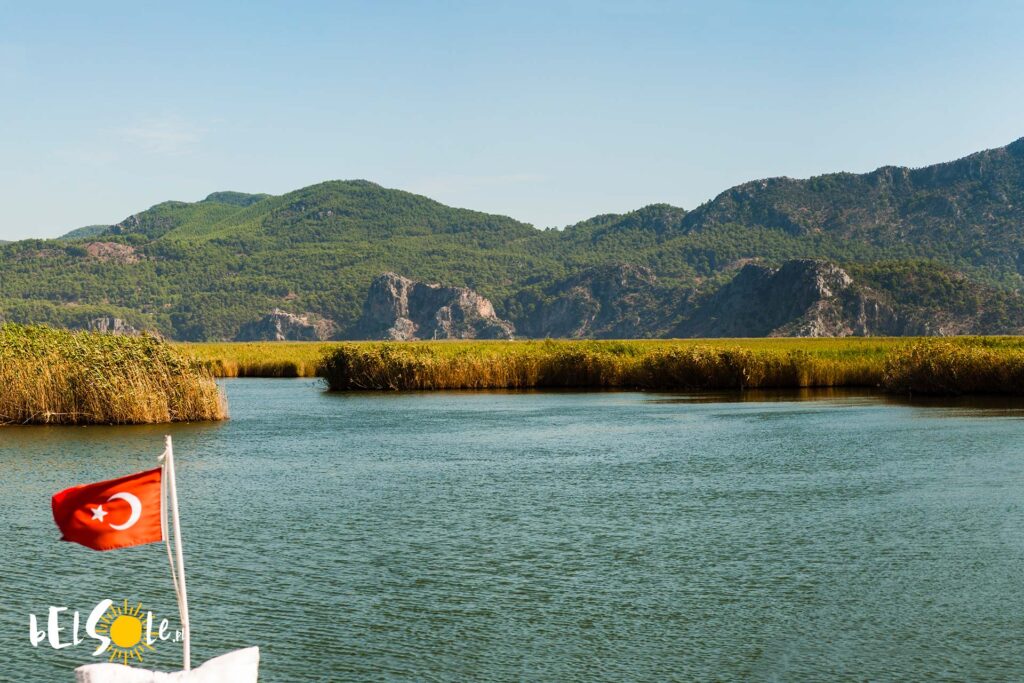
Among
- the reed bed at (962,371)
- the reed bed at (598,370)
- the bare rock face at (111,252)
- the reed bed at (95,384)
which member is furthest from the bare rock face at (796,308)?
the reed bed at (95,384)

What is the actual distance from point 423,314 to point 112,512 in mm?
175776

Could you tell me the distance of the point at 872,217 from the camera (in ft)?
569

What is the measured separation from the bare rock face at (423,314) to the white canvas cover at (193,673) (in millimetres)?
170173

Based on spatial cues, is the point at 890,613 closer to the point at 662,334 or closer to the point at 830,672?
the point at 830,672

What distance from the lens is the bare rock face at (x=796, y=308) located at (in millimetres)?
130000

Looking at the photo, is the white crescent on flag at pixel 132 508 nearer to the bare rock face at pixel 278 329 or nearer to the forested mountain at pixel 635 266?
the forested mountain at pixel 635 266

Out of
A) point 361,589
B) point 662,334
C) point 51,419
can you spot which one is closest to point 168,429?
point 51,419

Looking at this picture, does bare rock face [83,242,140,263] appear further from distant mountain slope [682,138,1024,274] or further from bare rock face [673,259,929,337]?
distant mountain slope [682,138,1024,274]

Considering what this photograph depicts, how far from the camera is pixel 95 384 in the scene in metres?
26.5

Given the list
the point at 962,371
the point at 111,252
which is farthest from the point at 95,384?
the point at 111,252

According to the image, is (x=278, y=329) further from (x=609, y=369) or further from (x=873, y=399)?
(x=873, y=399)

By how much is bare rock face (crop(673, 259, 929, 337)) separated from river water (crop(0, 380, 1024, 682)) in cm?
11075

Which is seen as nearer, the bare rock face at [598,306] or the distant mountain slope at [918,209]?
the distant mountain slope at [918,209]

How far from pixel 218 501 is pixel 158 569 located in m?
4.02
